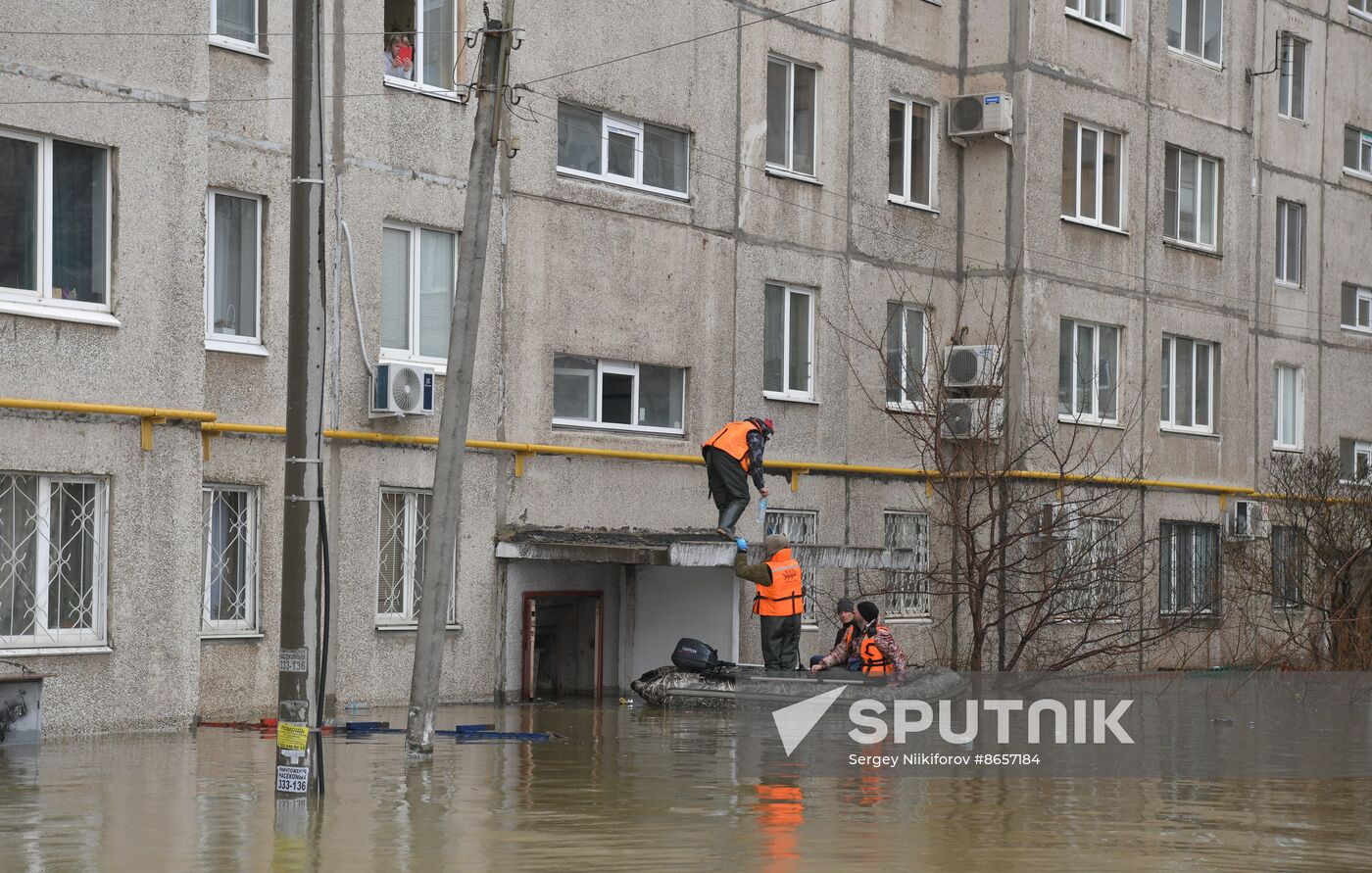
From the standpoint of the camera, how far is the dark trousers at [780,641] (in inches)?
850

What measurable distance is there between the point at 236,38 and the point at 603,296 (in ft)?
18.0

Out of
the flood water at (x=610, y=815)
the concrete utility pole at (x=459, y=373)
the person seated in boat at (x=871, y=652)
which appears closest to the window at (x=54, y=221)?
the concrete utility pole at (x=459, y=373)

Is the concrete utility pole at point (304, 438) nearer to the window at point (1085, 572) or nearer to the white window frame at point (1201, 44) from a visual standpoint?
the window at point (1085, 572)

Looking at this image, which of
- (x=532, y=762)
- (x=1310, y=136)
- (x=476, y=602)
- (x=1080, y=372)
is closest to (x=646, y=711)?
(x=476, y=602)

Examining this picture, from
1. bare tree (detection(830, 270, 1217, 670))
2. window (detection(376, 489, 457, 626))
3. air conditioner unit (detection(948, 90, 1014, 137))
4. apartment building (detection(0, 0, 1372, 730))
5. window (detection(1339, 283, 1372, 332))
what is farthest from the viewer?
window (detection(1339, 283, 1372, 332))

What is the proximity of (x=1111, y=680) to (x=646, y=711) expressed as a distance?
7.23 metres

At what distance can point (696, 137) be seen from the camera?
80.9 ft

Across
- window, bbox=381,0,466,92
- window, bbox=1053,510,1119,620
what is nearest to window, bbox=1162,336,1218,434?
window, bbox=1053,510,1119,620

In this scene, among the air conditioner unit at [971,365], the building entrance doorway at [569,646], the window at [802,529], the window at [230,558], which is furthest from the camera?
the air conditioner unit at [971,365]

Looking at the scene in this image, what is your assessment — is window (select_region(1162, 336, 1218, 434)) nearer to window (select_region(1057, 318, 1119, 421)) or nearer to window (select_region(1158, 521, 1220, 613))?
window (select_region(1057, 318, 1119, 421))

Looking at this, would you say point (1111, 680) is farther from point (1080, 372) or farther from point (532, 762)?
point (532, 762)

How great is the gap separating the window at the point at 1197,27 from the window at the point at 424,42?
14095mm

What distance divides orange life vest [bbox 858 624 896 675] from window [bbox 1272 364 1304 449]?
1686 cm

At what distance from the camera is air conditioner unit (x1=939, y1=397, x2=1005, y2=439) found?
85.9ft
